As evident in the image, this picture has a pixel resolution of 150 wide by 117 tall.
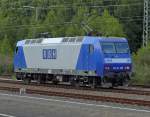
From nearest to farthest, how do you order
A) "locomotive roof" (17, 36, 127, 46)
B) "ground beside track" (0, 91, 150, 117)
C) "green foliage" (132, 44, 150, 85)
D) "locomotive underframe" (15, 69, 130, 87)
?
"ground beside track" (0, 91, 150, 117) < "locomotive underframe" (15, 69, 130, 87) < "locomotive roof" (17, 36, 127, 46) < "green foliage" (132, 44, 150, 85)

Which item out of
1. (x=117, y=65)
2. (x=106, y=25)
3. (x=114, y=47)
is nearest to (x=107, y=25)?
(x=106, y=25)

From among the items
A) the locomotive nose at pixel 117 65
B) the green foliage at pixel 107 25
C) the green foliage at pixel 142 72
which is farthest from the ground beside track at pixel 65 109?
the green foliage at pixel 107 25

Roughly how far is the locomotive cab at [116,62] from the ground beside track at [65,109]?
744 centimetres

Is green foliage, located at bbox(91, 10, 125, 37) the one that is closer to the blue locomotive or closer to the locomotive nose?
the blue locomotive

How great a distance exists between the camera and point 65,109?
20.8 metres

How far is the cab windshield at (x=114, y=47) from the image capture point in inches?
1280

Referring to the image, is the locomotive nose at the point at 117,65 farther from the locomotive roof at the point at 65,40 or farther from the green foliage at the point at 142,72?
the green foliage at the point at 142,72

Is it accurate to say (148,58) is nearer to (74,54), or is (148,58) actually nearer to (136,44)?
(74,54)

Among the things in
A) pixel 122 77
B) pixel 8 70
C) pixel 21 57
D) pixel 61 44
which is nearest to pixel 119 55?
pixel 122 77

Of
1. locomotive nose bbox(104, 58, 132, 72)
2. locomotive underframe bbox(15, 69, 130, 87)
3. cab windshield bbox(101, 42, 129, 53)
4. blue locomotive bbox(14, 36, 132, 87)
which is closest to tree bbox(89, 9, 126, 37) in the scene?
locomotive underframe bbox(15, 69, 130, 87)

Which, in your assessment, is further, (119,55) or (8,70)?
(8,70)

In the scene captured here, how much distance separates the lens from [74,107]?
2144cm

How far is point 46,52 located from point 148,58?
33.9 ft

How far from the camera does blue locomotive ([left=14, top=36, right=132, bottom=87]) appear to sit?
105ft
